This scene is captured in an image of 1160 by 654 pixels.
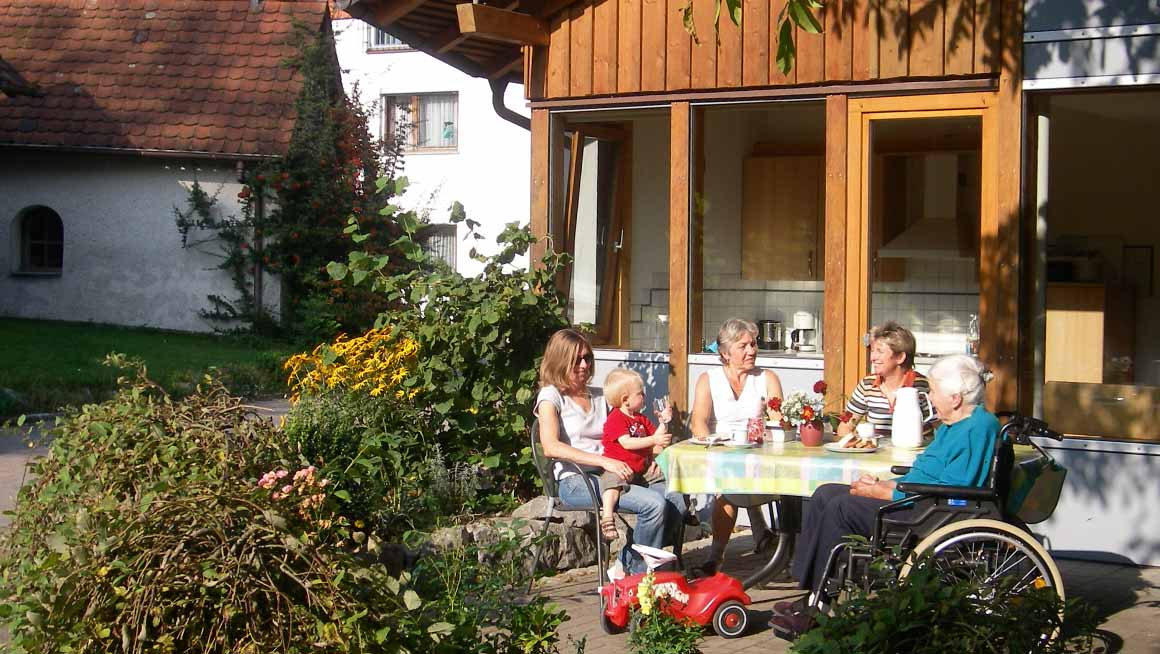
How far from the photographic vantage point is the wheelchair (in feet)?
17.9

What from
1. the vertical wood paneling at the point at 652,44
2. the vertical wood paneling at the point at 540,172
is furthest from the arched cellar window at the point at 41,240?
the vertical wood paneling at the point at 652,44

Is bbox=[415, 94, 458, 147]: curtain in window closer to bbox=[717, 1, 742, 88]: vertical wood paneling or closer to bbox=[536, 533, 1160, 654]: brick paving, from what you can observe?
bbox=[717, 1, 742, 88]: vertical wood paneling

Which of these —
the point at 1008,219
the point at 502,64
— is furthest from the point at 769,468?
the point at 502,64

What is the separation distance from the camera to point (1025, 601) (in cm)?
421

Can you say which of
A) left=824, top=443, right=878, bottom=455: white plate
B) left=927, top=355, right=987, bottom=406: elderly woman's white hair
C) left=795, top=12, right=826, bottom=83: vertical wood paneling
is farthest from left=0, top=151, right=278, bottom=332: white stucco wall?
left=927, top=355, right=987, bottom=406: elderly woman's white hair

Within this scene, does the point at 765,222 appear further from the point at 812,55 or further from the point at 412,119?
the point at 412,119

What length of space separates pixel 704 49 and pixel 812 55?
2.42 feet

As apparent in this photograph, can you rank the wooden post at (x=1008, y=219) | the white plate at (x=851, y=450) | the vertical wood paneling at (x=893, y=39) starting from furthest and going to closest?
the vertical wood paneling at (x=893, y=39)
the wooden post at (x=1008, y=219)
the white plate at (x=851, y=450)

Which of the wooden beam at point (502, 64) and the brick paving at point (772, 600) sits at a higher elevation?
the wooden beam at point (502, 64)

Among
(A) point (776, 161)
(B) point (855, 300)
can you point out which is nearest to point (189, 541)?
(B) point (855, 300)

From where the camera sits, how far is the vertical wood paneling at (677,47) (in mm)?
8758

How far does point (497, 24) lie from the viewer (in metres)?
8.80

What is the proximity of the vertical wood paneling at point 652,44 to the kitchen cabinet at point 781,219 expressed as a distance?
1.07m

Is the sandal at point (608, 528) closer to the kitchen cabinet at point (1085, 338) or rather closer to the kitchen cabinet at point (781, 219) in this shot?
the kitchen cabinet at point (1085, 338)
